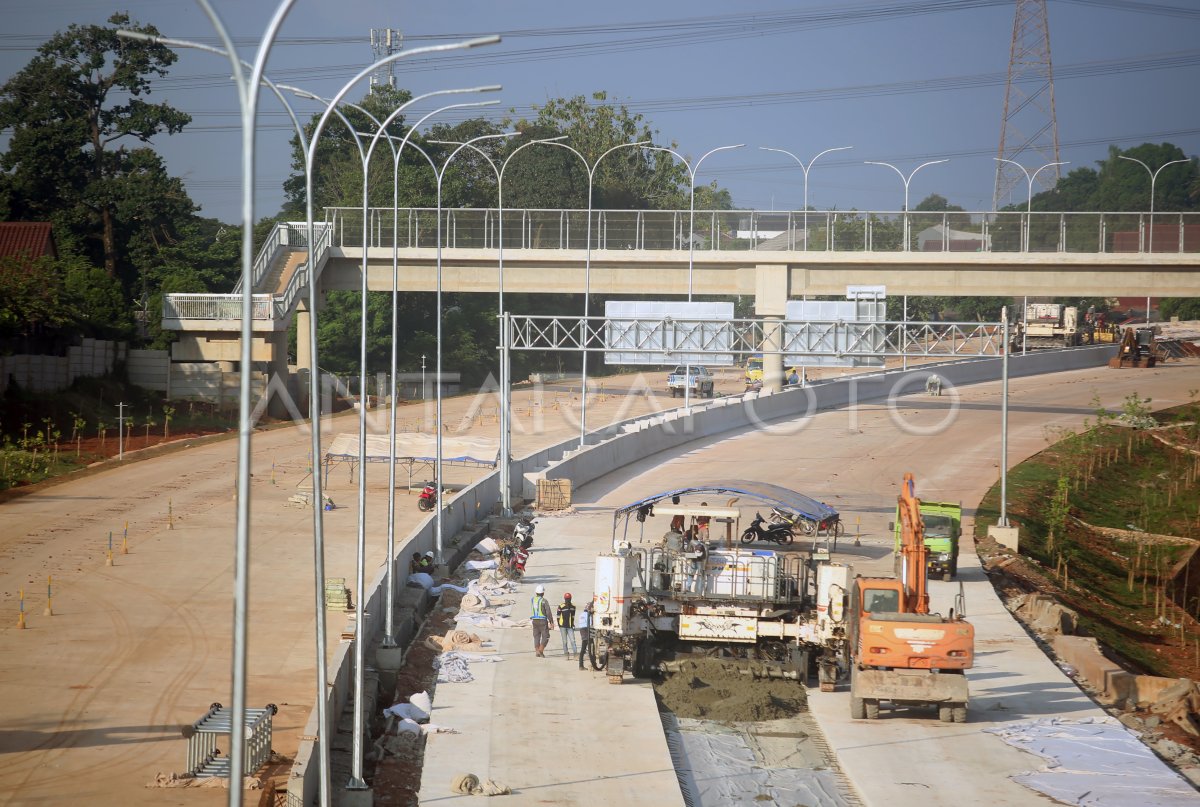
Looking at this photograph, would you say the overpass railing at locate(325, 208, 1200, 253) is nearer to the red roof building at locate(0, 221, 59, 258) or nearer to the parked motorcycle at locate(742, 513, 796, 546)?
the red roof building at locate(0, 221, 59, 258)

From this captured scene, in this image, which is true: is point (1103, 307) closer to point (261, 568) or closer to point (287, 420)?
point (287, 420)

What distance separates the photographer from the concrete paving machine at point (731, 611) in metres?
21.9

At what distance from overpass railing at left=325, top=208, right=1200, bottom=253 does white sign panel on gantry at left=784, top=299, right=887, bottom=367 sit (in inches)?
360

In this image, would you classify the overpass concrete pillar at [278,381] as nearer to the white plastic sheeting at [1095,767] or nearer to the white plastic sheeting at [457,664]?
the white plastic sheeting at [457,664]

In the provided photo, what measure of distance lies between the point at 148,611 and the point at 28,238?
3780cm

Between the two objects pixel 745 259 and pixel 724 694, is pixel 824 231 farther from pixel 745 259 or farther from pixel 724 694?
pixel 724 694

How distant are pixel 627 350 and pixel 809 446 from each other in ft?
44.0

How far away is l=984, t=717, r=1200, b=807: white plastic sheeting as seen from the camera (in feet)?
55.8

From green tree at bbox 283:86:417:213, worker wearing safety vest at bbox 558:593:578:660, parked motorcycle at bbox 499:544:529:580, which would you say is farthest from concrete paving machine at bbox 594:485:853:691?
green tree at bbox 283:86:417:213

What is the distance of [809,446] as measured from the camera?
55031mm

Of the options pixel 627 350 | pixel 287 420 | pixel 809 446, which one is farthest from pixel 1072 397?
pixel 287 420

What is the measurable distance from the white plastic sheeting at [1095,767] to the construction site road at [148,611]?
10.4m

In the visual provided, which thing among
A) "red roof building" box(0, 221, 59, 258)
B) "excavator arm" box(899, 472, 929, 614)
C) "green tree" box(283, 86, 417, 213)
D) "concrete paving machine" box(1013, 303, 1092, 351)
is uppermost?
"green tree" box(283, 86, 417, 213)

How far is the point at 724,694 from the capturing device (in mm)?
21859
